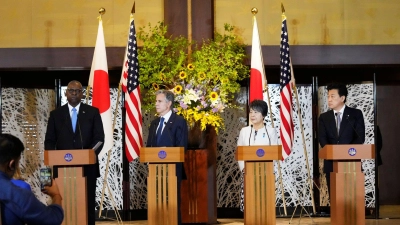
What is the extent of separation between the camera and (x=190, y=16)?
9.48 meters

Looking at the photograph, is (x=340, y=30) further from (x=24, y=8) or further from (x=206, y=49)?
(x=24, y=8)

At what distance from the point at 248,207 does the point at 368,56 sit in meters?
3.50

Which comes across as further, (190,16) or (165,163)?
(190,16)

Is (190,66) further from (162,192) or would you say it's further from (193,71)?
(162,192)

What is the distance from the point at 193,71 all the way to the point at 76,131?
80.7 inches

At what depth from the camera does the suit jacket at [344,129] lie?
24.2 feet

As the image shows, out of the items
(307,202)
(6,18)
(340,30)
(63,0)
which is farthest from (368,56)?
(6,18)

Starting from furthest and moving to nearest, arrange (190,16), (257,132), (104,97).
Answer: (190,16) → (104,97) → (257,132)

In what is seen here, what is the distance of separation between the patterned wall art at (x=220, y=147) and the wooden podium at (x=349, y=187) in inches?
112

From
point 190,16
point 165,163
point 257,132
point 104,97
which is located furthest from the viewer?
point 190,16

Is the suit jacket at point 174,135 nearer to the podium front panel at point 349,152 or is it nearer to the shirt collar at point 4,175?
the podium front panel at point 349,152

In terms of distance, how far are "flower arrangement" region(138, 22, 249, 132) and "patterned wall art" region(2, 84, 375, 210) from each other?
0.87 m

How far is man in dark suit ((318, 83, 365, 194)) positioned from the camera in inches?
290

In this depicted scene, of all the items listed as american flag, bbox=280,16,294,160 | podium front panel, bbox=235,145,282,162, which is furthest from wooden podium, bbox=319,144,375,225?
american flag, bbox=280,16,294,160
